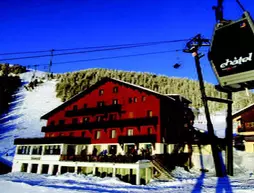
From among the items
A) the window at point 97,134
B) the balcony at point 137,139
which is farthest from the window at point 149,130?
the window at point 97,134

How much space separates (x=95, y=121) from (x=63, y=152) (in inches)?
305

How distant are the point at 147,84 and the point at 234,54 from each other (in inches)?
4307

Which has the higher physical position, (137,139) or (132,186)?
(137,139)

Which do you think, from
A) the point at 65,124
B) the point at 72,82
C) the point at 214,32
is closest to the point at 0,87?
the point at 72,82

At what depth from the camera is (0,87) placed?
83750mm

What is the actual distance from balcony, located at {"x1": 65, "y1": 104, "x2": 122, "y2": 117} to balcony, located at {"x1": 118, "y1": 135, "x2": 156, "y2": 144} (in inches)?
224

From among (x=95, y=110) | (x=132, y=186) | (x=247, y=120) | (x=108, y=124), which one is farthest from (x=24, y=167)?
(x=247, y=120)

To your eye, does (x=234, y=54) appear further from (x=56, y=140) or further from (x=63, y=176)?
(x=56, y=140)


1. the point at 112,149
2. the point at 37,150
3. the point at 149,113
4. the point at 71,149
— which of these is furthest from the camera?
the point at 37,150

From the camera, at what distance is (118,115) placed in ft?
133

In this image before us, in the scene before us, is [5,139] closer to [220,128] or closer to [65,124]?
[65,124]

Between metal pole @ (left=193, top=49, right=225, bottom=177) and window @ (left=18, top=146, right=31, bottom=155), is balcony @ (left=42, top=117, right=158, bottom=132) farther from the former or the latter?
metal pole @ (left=193, top=49, right=225, bottom=177)

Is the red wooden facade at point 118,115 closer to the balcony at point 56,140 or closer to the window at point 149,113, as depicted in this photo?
the window at point 149,113

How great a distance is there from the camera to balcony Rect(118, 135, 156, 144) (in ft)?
112
